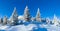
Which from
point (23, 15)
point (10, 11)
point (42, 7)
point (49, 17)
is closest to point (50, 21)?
point (49, 17)

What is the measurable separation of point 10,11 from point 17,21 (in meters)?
0.35

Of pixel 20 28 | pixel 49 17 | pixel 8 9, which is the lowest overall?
pixel 20 28

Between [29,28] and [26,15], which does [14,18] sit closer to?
[26,15]

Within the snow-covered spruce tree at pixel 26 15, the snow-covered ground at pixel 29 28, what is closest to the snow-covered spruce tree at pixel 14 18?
the snow-covered ground at pixel 29 28

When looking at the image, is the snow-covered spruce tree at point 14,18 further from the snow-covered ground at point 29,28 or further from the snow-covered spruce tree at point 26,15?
the snow-covered spruce tree at point 26,15

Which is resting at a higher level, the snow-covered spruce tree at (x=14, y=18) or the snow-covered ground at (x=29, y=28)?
the snow-covered spruce tree at (x=14, y=18)

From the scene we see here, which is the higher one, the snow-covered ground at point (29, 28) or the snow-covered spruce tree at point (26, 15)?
the snow-covered spruce tree at point (26, 15)

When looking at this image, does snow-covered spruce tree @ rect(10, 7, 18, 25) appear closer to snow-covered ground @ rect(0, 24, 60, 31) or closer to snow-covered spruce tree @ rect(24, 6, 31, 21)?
snow-covered ground @ rect(0, 24, 60, 31)

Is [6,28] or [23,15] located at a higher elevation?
[23,15]

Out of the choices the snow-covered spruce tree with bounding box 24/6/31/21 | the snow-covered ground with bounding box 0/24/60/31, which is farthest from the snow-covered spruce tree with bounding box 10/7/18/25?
the snow-covered spruce tree with bounding box 24/6/31/21

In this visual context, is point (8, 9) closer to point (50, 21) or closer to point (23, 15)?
point (23, 15)

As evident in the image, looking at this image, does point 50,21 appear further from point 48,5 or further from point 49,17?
point 48,5

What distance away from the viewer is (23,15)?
4.21 meters

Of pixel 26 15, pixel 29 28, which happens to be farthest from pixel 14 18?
pixel 29 28
